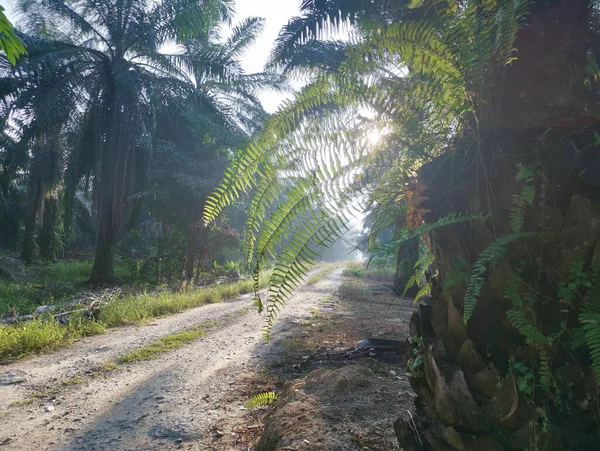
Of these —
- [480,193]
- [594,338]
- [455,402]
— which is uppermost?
[480,193]

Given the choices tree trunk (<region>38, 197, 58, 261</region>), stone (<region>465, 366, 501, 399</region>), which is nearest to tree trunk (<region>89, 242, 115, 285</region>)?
tree trunk (<region>38, 197, 58, 261</region>)

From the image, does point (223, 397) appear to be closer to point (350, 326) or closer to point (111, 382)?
point (111, 382)

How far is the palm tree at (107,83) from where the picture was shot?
10.0 meters

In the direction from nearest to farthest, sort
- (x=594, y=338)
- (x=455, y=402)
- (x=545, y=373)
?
(x=594, y=338), (x=545, y=373), (x=455, y=402)

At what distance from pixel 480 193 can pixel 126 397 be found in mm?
3163

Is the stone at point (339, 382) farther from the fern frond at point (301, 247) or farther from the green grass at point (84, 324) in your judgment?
the green grass at point (84, 324)

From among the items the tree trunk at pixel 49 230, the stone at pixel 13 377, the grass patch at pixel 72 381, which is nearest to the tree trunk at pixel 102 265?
the tree trunk at pixel 49 230

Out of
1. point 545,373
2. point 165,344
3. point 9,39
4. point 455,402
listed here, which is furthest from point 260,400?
point 165,344

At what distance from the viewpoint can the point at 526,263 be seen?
1.26 m

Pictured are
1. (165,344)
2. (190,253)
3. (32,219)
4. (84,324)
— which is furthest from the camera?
(32,219)

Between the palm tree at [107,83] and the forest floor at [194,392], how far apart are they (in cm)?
634

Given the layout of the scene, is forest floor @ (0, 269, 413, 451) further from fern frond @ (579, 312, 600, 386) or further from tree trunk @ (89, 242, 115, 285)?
tree trunk @ (89, 242, 115, 285)

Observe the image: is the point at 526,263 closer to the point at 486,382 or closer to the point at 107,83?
the point at 486,382

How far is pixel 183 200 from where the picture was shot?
1289 cm
